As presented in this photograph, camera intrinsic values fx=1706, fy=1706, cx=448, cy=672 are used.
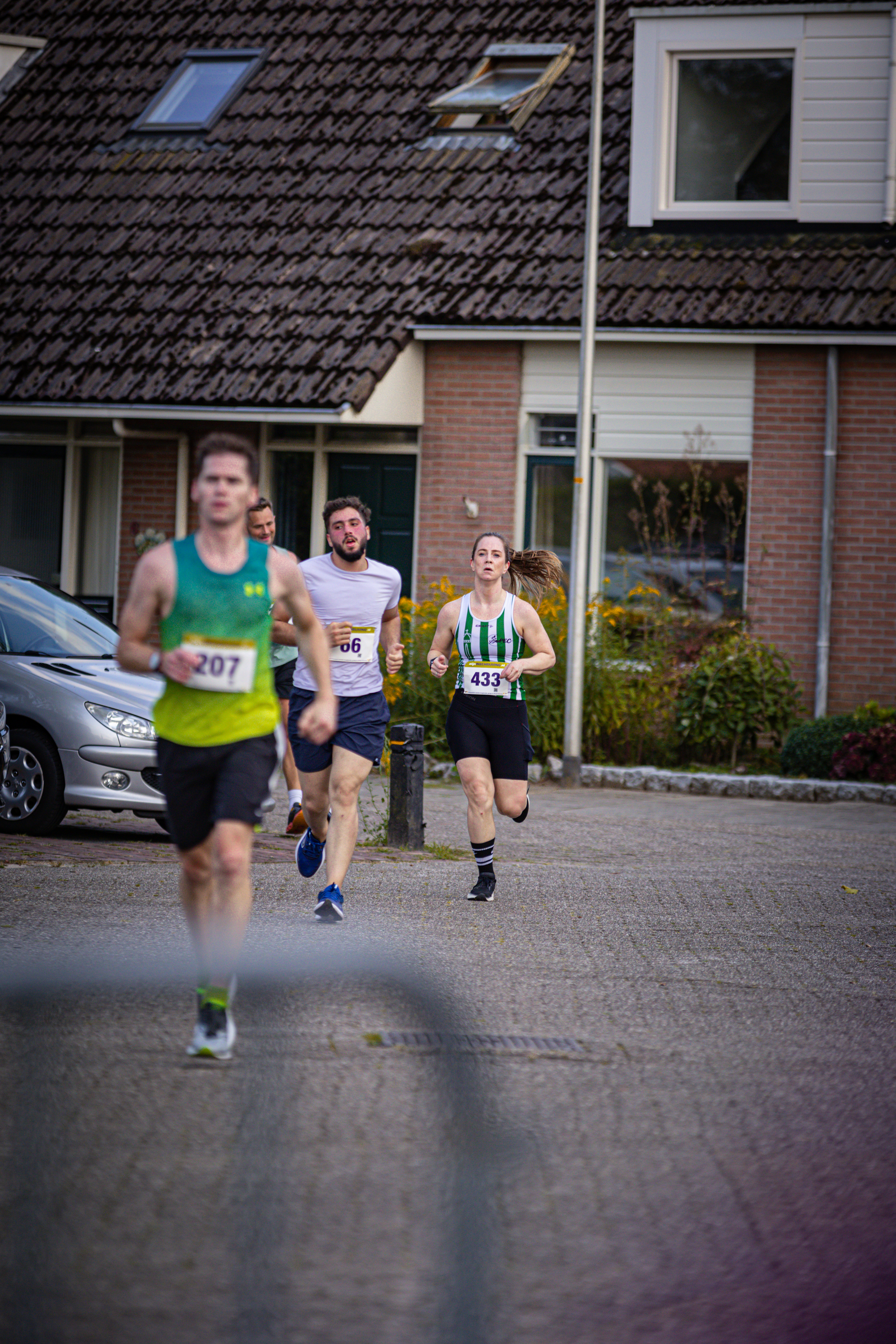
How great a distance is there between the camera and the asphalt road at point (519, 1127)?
3748mm

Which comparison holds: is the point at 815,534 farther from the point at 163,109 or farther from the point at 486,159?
the point at 163,109

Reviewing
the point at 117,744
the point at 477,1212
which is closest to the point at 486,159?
the point at 117,744

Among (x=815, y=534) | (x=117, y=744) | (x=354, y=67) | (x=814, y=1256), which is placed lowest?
(x=814, y=1256)

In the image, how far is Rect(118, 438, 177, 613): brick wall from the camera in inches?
731

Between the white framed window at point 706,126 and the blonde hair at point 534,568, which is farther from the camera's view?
the white framed window at point 706,126

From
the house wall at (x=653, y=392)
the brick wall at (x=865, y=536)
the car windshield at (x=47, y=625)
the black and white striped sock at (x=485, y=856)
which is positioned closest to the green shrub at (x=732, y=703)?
the brick wall at (x=865, y=536)

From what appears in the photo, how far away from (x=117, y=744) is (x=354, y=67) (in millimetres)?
12504

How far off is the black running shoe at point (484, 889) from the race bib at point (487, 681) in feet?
3.11

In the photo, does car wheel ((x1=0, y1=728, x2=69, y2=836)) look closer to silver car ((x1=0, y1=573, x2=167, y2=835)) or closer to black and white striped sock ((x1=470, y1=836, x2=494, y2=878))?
silver car ((x1=0, y1=573, x2=167, y2=835))

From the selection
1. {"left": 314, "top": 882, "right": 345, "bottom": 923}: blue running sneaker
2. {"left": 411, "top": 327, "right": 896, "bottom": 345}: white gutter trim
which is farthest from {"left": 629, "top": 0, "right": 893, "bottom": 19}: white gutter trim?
{"left": 314, "top": 882, "right": 345, "bottom": 923}: blue running sneaker

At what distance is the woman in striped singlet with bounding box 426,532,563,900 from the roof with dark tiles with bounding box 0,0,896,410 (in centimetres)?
764

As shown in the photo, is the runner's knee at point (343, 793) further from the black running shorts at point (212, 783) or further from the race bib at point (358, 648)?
the black running shorts at point (212, 783)

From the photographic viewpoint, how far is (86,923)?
308 inches

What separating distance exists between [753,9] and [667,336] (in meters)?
3.48
